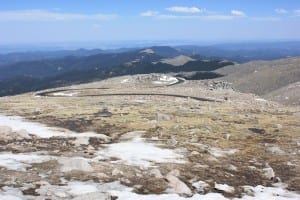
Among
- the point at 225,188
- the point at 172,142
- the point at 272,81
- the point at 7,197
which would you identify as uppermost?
the point at 7,197

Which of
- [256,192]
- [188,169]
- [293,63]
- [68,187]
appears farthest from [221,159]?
[293,63]

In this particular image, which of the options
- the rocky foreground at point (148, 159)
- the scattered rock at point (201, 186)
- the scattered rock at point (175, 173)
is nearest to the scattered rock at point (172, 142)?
the rocky foreground at point (148, 159)

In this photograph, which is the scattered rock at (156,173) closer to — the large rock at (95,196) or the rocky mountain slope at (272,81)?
the large rock at (95,196)

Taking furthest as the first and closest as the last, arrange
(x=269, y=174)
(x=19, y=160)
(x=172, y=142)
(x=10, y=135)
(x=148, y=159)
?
1. (x=172, y=142)
2. (x=10, y=135)
3. (x=148, y=159)
4. (x=269, y=174)
5. (x=19, y=160)

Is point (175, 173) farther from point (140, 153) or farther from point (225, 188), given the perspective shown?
point (140, 153)

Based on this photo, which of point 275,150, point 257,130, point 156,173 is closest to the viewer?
point 156,173

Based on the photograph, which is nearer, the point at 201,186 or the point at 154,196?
the point at 154,196

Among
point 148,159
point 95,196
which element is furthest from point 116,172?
point 95,196
